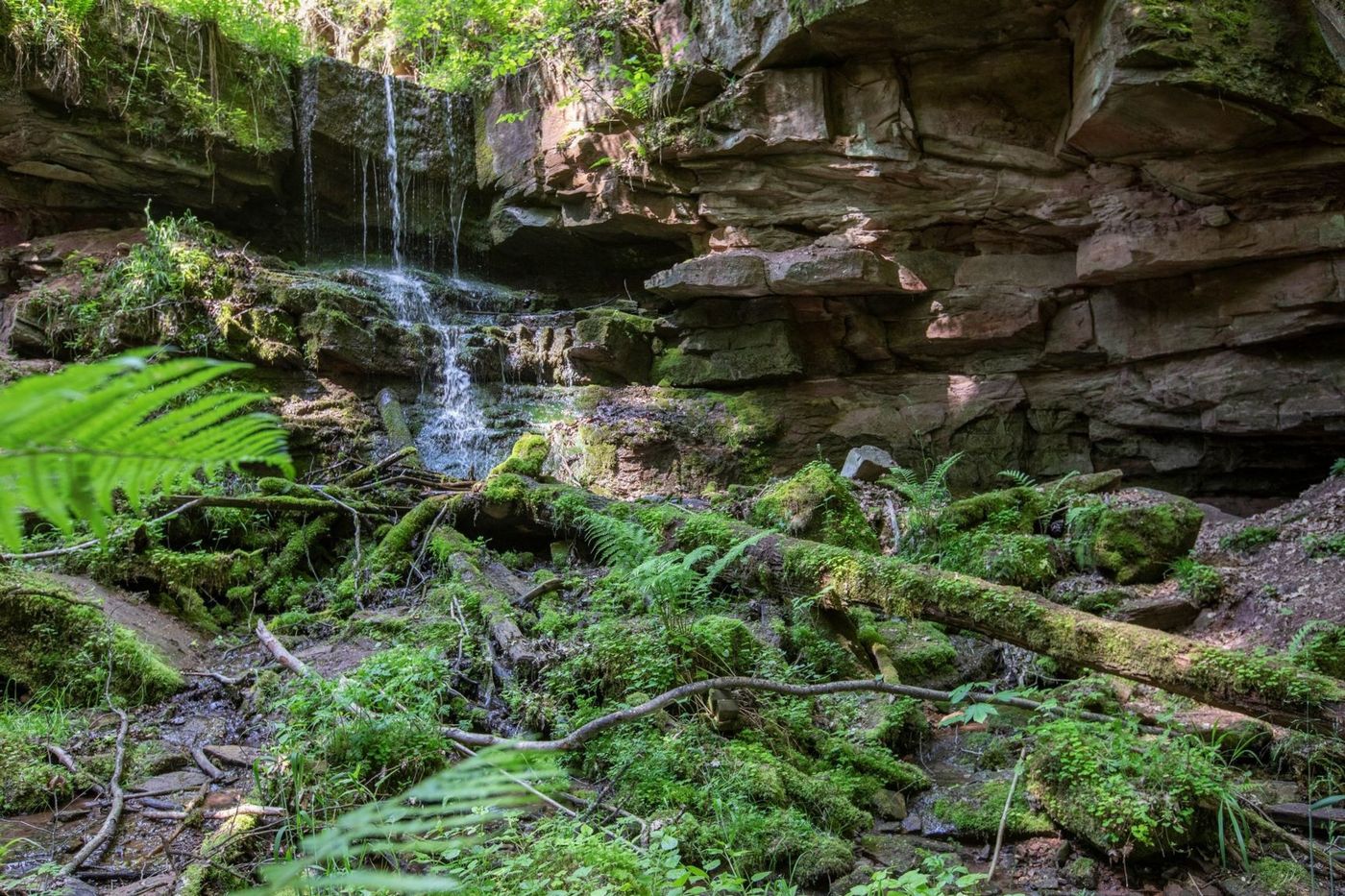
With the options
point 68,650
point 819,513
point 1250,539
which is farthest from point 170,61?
point 1250,539

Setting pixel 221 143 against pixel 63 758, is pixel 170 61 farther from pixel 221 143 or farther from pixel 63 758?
pixel 63 758

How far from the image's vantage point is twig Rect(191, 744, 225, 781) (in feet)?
10.8

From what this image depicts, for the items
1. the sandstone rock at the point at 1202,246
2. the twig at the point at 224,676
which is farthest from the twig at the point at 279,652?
the sandstone rock at the point at 1202,246

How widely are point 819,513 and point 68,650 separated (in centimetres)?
489

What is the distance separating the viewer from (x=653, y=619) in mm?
4398

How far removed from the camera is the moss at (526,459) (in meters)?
7.86

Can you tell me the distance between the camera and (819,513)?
603cm

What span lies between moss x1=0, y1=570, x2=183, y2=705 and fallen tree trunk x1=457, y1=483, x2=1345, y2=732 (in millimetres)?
3300

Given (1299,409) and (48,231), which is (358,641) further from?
(1299,409)

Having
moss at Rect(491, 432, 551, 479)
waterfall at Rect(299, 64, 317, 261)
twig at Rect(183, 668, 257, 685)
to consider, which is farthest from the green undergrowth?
twig at Rect(183, 668, 257, 685)

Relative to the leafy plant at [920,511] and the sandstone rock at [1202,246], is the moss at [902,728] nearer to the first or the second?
the leafy plant at [920,511]

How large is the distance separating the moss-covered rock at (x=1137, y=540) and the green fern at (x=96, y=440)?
704 centimetres

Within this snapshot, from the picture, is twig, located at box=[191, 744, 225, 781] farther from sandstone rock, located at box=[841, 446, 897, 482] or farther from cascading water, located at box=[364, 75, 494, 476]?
sandstone rock, located at box=[841, 446, 897, 482]

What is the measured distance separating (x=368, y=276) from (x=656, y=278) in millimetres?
4669
